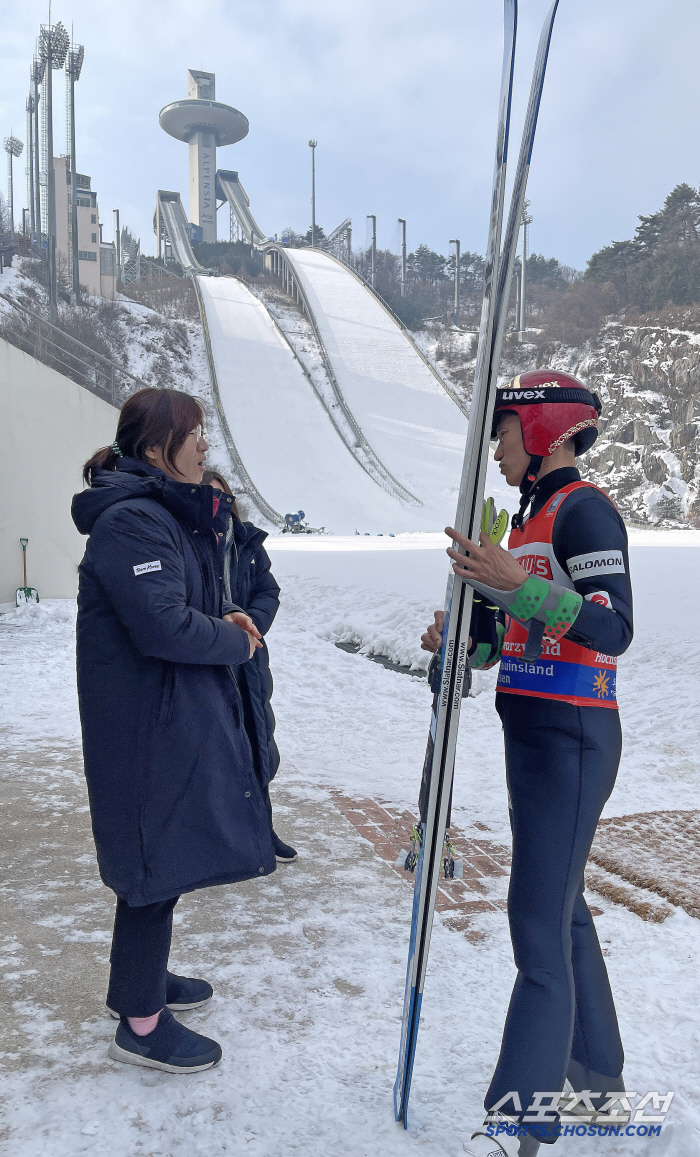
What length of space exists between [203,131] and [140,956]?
113394 mm

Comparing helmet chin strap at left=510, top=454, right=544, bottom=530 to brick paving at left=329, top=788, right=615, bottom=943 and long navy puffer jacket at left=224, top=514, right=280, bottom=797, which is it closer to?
long navy puffer jacket at left=224, top=514, right=280, bottom=797

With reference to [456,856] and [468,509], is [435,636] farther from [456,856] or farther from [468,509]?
[456,856]

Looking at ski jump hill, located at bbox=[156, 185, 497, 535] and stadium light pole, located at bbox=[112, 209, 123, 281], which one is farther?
stadium light pole, located at bbox=[112, 209, 123, 281]

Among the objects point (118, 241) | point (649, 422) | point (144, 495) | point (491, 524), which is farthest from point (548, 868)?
point (118, 241)

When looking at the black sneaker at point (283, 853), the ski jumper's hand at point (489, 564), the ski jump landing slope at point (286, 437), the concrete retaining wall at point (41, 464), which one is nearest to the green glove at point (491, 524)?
the ski jumper's hand at point (489, 564)

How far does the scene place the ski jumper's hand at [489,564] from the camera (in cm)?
182

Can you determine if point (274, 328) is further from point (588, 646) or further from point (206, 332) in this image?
point (588, 646)

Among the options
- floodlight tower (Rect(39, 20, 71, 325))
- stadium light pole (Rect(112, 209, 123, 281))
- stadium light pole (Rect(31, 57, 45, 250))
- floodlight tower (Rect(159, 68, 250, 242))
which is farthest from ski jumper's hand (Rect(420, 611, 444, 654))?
floodlight tower (Rect(159, 68, 250, 242))

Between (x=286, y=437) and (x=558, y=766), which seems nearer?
(x=558, y=766)

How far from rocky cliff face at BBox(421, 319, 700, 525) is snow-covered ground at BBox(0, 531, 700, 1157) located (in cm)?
2614

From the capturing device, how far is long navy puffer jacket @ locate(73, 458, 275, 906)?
2084 mm

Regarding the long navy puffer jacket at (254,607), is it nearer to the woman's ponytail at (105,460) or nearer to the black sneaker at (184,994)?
the woman's ponytail at (105,460)

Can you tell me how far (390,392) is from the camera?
37750 millimetres

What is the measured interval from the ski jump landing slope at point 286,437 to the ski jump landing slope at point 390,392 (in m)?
1.50
